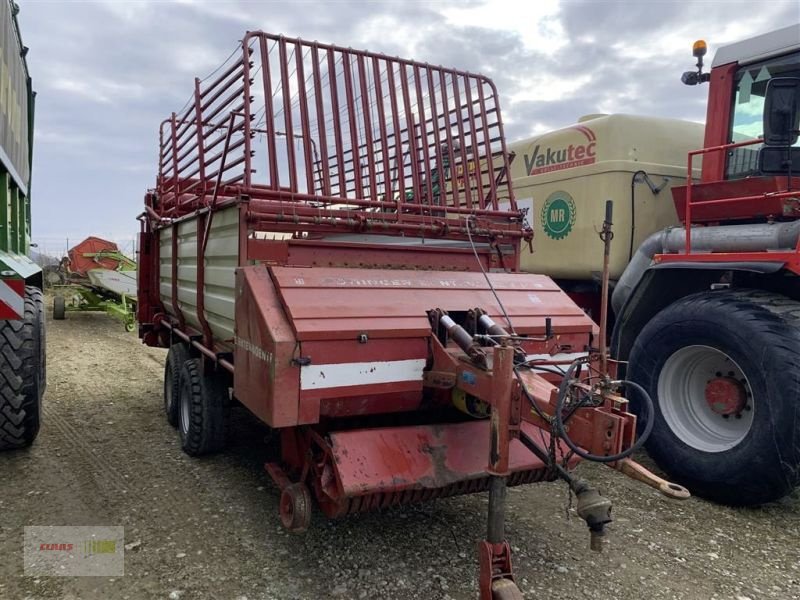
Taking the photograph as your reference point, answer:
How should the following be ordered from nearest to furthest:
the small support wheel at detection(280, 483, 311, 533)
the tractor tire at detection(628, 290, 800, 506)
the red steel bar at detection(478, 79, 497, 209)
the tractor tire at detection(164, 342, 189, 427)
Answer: the small support wheel at detection(280, 483, 311, 533), the tractor tire at detection(628, 290, 800, 506), the red steel bar at detection(478, 79, 497, 209), the tractor tire at detection(164, 342, 189, 427)

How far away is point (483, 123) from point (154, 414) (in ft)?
13.0

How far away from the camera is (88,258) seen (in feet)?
48.5

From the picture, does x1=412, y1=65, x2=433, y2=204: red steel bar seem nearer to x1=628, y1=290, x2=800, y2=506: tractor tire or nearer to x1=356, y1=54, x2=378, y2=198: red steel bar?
x1=356, y1=54, x2=378, y2=198: red steel bar

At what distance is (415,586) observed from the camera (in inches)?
112

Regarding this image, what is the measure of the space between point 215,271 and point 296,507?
65.5 inches

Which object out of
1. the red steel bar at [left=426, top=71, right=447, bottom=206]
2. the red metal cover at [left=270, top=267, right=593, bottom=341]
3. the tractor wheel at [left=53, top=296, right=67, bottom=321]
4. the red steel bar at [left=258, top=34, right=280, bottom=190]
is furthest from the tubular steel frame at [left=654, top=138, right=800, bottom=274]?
the tractor wheel at [left=53, top=296, right=67, bottom=321]

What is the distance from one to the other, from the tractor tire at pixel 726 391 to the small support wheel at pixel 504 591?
2.11 metres

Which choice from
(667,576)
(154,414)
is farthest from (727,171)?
(154,414)

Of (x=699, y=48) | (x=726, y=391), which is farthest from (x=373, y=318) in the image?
(x=699, y=48)

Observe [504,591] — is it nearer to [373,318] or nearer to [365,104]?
[373,318]

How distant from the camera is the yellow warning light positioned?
4742 mm

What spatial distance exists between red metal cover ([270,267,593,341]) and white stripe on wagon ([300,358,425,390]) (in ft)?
0.45

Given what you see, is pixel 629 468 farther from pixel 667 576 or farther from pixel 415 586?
pixel 415 586

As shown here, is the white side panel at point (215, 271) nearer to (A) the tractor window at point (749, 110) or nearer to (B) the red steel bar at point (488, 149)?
(B) the red steel bar at point (488, 149)
